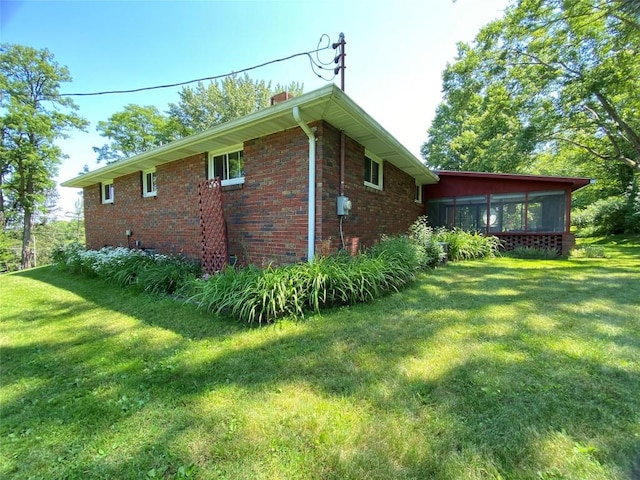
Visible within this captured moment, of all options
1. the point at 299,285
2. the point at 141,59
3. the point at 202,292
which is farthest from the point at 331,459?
the point at 141,59

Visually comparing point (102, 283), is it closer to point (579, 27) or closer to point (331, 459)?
point (331, 459)

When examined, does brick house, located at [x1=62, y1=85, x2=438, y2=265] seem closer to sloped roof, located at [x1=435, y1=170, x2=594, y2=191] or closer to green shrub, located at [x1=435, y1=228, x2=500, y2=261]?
green shrub, located at [x1=435, y1=228, x2=500, y2=261]

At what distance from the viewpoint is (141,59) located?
21.9 feet

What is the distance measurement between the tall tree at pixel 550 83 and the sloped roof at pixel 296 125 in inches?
370

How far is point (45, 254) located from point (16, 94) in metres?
17.5

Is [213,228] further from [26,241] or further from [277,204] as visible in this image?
[26,241]

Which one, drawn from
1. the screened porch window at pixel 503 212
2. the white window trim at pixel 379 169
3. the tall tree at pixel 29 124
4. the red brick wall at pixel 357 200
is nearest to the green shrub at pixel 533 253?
the screened porch window at pixel 503 212

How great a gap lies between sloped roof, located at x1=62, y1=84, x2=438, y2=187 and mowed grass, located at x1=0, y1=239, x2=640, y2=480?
3.02 metres

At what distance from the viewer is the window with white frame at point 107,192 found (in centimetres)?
996

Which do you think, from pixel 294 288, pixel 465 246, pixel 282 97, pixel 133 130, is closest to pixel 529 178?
pixel 465 246

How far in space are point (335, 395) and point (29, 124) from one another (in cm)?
2379

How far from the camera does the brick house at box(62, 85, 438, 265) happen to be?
4.68 metres

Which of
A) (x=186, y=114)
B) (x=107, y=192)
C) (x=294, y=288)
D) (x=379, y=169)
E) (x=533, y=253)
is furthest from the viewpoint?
(x=186, y=114)

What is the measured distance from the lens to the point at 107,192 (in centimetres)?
1027
